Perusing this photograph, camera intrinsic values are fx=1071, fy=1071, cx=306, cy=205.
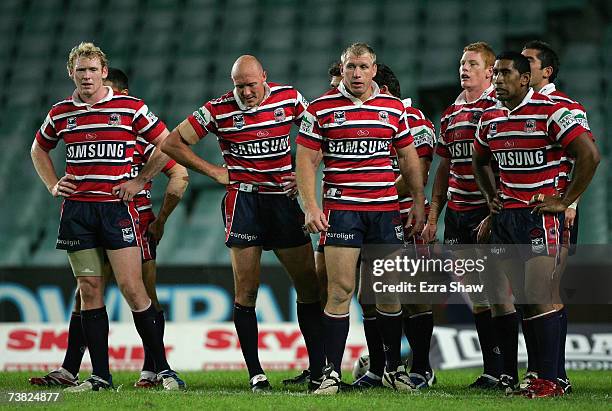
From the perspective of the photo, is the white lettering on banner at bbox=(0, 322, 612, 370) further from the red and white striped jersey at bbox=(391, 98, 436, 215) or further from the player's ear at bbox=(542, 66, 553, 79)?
the player's ear at bbox=(542, 66, 553, 79)

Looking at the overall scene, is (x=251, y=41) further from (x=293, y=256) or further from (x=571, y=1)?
(x=293, y=256)

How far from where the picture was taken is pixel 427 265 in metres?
6.60

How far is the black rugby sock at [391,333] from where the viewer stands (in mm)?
6031

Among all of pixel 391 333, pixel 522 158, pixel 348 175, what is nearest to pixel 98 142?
pixel 348 175

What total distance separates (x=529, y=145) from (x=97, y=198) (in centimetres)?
243

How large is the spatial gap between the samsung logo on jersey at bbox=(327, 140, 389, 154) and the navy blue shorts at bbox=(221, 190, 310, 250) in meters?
0.56

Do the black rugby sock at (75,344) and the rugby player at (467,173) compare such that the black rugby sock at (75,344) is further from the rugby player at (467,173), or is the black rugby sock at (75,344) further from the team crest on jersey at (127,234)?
the rugby player at (467,173)

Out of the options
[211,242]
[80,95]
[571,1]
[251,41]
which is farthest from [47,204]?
[571,1]

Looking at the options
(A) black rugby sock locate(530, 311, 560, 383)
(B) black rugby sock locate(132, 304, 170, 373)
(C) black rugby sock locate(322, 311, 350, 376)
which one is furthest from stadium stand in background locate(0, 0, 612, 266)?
(A) black rugby sock locate(530, 311, 560, 383)

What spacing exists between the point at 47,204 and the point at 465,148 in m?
6.27

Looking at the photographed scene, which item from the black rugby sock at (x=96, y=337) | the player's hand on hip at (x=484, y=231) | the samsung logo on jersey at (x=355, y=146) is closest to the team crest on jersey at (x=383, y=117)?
the samsung logo on jersey at (x=355, y=146)

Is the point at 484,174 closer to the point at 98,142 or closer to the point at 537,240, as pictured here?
the point at 537,240

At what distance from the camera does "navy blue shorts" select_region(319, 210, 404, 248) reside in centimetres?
577

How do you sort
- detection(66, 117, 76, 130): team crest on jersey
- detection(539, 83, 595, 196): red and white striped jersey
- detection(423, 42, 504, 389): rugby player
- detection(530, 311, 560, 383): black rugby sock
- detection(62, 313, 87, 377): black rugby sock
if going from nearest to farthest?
detection(530, 311, 560, 383): black rugby sock, detection(539, 83, 595, 196): red and white striped jersey, detection(66, 117, 76, 130): team crest on jersey, detection(423, 42, 504, 389): rugby player, detection(62, 313, 87, 377): black rugby sock
